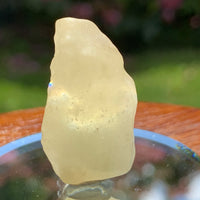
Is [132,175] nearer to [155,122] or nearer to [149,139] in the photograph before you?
[149,139]

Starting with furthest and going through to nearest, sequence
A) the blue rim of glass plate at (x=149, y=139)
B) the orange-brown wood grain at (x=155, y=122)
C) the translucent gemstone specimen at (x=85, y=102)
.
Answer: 1. the orange-brown wood grain at (x=155, y=122)
2. the blue rim of glass plate at (x=149, y=139)
3. the translucent gemstone specimen at (x=85, y=102)

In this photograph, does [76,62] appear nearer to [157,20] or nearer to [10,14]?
[157,20]

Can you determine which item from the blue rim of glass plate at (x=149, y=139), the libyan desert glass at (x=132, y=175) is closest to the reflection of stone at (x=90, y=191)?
the libyan desert glass at (x=132, y=175)

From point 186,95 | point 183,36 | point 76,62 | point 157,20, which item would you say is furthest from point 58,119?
point 183,36

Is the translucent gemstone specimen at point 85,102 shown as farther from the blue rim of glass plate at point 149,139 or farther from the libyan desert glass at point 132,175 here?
the blue rim of glass plate at point 149,139

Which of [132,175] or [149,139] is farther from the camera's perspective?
[149,139]

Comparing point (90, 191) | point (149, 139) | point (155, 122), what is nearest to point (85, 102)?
point (90, 191)

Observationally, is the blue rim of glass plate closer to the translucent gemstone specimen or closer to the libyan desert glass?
the libyan desert glass
